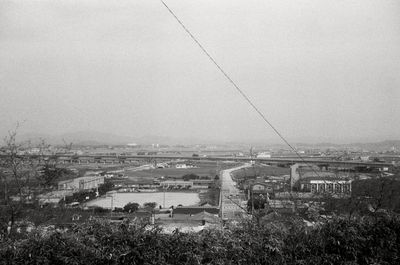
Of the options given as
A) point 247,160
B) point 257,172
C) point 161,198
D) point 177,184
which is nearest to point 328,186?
point 257,172

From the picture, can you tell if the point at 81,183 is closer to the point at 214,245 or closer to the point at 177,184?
the point at 177,184

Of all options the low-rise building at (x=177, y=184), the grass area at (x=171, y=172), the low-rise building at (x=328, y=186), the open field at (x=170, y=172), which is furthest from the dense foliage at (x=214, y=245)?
the open field at (x=170, y=172)

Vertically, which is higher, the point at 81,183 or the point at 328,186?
the point at 328,186

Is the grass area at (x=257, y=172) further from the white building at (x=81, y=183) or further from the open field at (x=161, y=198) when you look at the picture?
the white building at (x=81, y=183)

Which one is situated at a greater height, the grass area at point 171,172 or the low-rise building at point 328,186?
the low-rise building at point 328,186

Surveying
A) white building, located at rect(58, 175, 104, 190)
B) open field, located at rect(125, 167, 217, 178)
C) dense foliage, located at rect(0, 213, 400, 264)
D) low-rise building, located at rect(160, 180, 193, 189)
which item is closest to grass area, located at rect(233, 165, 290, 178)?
low-rise building, located at rect(160, 180, 193, 189)

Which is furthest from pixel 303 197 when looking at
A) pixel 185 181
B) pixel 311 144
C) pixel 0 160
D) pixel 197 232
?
pixel 311 144

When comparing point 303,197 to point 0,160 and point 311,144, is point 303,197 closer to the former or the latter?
point 0,160

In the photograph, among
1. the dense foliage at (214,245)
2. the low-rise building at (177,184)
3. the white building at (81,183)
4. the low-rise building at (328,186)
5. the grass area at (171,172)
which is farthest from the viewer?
the grass area at (171,172)

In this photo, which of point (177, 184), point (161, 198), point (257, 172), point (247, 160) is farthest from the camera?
point (247, 160)
